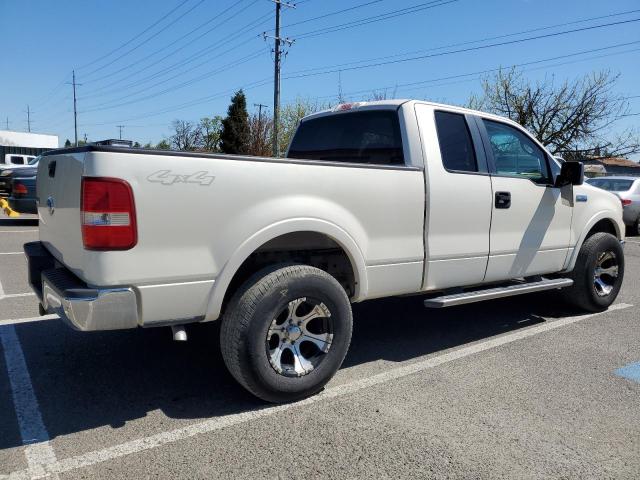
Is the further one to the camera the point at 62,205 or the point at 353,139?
the point at 353,139

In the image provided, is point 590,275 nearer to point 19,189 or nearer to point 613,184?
point 19,189

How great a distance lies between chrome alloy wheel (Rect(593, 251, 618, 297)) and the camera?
553 centimetres

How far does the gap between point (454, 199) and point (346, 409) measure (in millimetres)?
1785

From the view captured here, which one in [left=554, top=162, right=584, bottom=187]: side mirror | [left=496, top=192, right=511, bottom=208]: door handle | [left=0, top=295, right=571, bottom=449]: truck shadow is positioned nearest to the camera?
[left=0, top=295, right=571, bottom=449]: truck shadow

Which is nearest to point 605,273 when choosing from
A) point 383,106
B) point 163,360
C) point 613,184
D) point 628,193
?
point 383,106

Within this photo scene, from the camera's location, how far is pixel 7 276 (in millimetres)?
6758

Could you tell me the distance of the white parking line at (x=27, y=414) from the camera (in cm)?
256

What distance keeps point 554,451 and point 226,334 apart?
1.90 metres

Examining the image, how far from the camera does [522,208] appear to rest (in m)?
4.52

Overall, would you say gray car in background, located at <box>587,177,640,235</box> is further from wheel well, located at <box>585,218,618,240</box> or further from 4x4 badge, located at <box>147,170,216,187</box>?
4x4 badge, located at <box>147,170,216,187</box>

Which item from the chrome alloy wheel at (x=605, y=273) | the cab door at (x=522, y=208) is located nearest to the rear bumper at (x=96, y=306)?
the cab door at (x=522, y=208)

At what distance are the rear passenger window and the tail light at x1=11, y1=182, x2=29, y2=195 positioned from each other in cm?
1011

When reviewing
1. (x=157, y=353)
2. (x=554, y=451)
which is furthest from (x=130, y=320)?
(x=554, y=451)

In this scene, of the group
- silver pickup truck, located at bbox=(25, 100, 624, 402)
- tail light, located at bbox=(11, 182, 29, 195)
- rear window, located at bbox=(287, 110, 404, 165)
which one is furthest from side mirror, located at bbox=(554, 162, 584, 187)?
tail light, located at bbox=(11, 182, 29, 195)
